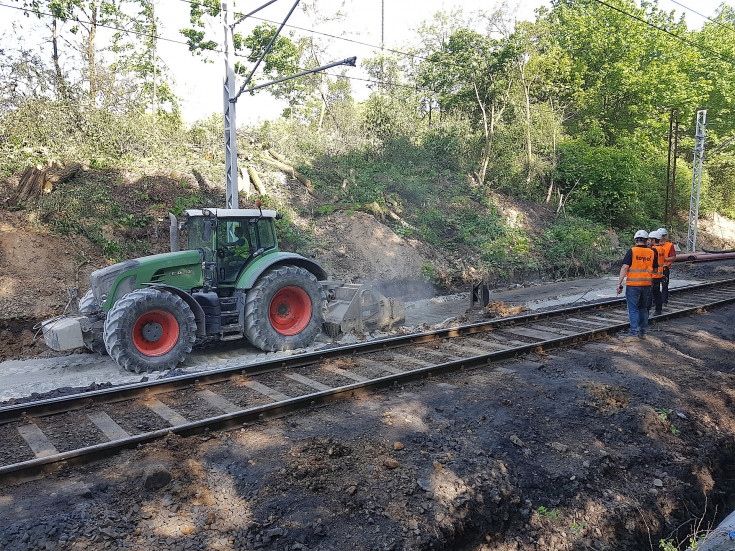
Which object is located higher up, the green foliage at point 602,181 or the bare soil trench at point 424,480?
the green foliage at point 602,181

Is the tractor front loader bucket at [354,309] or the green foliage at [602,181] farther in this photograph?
the green foliage at [602,181]

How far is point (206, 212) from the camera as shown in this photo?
895 centimetres

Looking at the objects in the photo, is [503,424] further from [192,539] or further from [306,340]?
[306,340]

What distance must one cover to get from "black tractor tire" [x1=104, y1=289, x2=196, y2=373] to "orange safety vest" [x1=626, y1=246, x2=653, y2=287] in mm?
7724

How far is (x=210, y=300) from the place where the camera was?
898 cm

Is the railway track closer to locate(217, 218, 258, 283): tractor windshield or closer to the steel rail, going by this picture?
the steel rail

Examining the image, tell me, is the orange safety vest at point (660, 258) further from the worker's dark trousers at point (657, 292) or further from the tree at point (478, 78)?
the tree at point (478, 78)

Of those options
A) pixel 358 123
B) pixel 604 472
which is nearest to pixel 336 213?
pixel 358 123

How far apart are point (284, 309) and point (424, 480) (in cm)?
567

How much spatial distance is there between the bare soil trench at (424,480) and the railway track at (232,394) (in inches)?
8.0

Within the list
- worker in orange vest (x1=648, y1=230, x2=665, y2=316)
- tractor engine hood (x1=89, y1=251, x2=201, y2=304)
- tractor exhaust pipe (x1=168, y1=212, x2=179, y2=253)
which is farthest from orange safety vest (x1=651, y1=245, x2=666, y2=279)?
tractor engine hood (x1=89, y1=251, x2=201, y2=304)

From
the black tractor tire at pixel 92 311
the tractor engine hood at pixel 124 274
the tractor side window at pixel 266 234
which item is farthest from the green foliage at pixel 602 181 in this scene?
the black tractor tire at pixel 92 311

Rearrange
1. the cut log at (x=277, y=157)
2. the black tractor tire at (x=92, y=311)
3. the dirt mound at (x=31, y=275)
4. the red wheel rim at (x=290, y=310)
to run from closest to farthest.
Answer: the black tractor tire at (x=92, y=311)
the red wheel rim at (x=290, y=310)
the dirt mound at (x=31, y=275)
the cut log at (x=277, y=157)

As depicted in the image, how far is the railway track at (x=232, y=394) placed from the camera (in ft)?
17.6
